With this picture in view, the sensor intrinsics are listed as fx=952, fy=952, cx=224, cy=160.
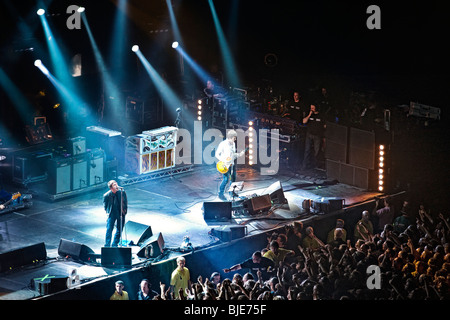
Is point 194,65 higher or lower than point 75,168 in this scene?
higher

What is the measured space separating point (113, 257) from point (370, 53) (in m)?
9.30

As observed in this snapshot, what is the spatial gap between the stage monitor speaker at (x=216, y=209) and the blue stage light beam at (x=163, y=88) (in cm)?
607

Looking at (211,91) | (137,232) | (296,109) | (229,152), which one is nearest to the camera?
(137,232)

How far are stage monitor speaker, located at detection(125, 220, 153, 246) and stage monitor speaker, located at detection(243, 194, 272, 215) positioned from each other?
251 cm

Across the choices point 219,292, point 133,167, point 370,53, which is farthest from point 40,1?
point 219,292

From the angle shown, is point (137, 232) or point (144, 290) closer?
point (144, 290)

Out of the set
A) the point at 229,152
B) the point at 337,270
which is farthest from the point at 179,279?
the point at 229,152

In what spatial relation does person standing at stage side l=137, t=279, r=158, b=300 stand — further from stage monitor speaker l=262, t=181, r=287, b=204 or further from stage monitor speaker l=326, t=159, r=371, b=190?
stage monitor speaker l=326, t=159, r=371, b=190

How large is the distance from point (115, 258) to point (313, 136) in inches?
280

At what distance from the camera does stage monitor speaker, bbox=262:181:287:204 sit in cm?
1991

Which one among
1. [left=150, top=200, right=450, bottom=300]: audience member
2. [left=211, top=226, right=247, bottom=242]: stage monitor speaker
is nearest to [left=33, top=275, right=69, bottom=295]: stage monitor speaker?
[left=150, top=200, right=450, bottom=300]: audience member

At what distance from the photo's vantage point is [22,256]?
16.3m

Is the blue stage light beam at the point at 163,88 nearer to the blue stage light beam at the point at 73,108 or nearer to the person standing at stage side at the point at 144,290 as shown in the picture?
the blue stage light beam at the point at 73,108

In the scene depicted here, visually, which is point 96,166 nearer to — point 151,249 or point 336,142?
point 151,249
